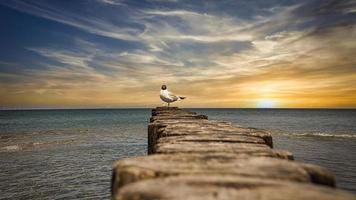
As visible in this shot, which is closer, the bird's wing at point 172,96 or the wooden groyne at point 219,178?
the wooden groyne at point 219,178

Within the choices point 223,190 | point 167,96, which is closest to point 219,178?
point 223,190

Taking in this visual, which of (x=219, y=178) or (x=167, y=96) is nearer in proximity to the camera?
(x=219, y=178)

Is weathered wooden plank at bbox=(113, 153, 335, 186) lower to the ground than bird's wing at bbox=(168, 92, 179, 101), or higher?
lower

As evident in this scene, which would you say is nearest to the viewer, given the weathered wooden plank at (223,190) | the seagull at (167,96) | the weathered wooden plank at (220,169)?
the weathered wooden plank at (223,190)

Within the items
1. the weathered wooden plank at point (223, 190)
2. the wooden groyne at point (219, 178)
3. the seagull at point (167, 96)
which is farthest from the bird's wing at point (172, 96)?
the weathered wooden plank at point (223, 190)

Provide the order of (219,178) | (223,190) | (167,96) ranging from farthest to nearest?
(167,96), (219,178), (223,190)

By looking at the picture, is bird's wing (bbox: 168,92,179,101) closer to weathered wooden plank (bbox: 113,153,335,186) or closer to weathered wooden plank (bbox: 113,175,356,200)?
weathered wooden plank (bbox: 113,153,335,186)

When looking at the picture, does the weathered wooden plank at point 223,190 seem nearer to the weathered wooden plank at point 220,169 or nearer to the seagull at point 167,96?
the weathered wooden plank at point 220,169

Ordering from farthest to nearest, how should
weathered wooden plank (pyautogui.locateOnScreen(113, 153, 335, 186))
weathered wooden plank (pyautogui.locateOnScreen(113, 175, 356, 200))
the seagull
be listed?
the seagull < weathered wooden plank (pyautogui.locateOnScreen(113, 153, 335, 186)) < weathered wooden plank (pyautogui.locateOnScreen(113, 175, 356, 200))

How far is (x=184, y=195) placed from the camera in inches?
40.0

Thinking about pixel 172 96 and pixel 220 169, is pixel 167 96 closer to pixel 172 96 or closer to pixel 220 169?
pixel 172 96

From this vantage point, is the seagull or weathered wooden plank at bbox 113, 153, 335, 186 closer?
weathered wooden plank at bbox 113, 153, 335, 186

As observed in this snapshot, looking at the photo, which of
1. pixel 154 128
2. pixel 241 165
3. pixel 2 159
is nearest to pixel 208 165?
pixel 241 165

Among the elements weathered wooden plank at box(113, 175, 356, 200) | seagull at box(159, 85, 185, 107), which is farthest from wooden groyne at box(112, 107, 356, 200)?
seagull at box(159, 85, 185, 107)
